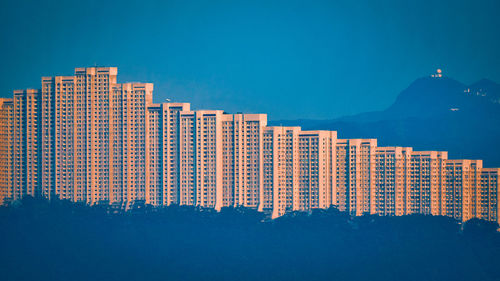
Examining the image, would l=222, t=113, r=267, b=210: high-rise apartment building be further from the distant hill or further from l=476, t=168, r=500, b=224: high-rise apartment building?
the distant hill

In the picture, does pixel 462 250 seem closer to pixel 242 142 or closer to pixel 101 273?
pixel 242 142

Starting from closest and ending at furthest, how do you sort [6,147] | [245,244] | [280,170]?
1. [280,170]
2. [245,244]
3. [6,147]

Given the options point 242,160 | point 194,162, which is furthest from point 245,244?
point 194,162

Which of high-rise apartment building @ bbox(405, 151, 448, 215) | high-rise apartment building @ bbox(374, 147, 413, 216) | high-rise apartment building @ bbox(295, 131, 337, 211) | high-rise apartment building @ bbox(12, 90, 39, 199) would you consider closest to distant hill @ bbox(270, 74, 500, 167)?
high-rise apartment building @ bbox(405, 151, 448, 215)

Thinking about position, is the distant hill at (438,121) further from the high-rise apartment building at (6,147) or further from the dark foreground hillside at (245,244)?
the high-rise apartment building at (6,147)

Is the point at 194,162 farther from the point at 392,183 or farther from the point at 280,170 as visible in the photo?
the point at 392,183

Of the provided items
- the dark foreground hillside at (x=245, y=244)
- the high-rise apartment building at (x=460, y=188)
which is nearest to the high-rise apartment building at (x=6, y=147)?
the dark foreground hillside at (x=245, y=244)
